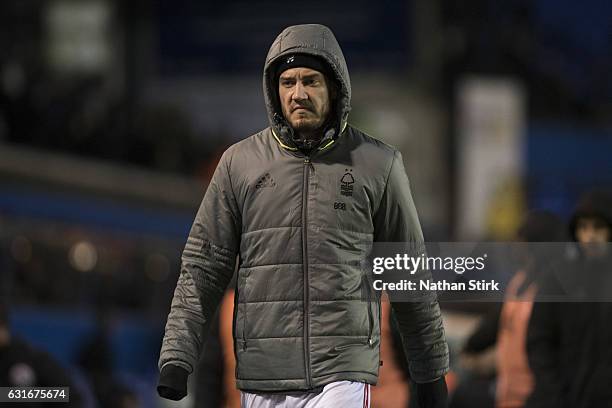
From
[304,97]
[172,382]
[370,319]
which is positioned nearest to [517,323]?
[370,319]

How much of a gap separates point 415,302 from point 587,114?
22.6m

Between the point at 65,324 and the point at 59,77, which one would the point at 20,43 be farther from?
the point at 65,324

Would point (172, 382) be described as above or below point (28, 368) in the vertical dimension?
below

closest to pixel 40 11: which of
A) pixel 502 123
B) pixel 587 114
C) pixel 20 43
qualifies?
pixel 20 43

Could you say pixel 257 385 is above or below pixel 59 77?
below

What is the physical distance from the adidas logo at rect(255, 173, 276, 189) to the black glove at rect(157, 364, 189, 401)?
0.63m

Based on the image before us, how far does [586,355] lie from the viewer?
5840 mm

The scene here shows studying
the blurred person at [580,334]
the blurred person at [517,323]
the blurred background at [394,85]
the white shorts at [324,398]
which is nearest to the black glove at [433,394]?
the white shorts at [324,398]

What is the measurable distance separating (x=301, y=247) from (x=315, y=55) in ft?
2.00

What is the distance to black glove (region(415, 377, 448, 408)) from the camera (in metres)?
4.71

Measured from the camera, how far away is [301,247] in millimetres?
4469

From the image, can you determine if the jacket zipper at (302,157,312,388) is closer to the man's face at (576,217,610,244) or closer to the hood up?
the hood up

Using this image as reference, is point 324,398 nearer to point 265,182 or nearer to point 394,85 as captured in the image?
point 265,182

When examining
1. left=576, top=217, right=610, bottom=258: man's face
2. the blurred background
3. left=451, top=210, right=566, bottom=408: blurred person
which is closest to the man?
left=576, top=217, right=610, bottom=258: man's face
